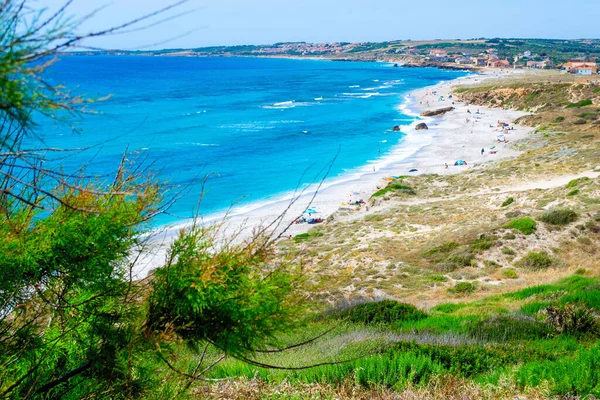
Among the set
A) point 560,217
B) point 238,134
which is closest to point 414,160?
point 238,134

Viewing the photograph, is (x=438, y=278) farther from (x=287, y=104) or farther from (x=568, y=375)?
(x=287, y=104)

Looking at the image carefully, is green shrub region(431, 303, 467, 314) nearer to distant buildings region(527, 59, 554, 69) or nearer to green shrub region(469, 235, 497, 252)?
green shrub region(469, 235, 497, 252)

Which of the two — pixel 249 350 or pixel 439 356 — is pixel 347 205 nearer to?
pixel 439 356

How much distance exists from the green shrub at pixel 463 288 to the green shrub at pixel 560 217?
251 inches

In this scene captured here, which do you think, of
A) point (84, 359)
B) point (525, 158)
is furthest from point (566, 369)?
point (525, 158)

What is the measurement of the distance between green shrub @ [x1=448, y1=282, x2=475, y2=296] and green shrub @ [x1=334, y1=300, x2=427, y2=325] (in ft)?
15.8

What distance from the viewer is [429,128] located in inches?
2457

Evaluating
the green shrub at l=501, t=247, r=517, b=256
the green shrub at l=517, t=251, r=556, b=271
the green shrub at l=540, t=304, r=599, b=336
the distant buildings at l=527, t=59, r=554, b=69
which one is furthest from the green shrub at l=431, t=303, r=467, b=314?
the distant buildings at l=527, t=59, r=554, b=69

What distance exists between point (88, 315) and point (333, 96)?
304 ft

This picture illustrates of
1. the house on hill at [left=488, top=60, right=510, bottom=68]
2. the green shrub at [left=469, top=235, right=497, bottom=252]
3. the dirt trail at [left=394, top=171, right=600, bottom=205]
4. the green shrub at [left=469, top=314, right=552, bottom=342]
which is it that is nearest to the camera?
the green shrub at [left=469, top=314, right=552, bottom=342]

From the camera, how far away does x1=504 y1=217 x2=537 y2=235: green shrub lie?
61.6 feet

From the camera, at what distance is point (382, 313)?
10.1 m

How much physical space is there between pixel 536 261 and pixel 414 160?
2982cm

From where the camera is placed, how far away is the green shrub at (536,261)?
16547 millimetres
